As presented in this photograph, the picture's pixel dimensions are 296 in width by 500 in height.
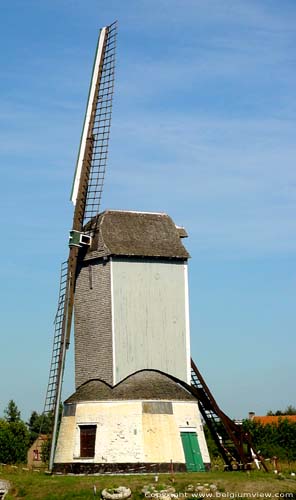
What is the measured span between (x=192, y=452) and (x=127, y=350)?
4.93 metres

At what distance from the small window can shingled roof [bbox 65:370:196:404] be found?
46.0 inches

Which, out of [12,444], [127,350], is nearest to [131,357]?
[127,350]

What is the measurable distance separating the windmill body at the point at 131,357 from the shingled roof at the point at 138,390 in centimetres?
4

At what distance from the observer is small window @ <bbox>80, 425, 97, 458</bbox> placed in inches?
1613

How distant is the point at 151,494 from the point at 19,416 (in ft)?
149

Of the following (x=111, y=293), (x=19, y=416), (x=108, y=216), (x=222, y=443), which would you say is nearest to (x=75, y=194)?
(x=108, y=216)

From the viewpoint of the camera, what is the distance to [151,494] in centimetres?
3631

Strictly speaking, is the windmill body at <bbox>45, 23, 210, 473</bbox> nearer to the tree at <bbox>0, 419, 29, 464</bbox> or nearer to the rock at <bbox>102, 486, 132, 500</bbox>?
the rock at <bbox>102, 486, 132, 500</bbox>

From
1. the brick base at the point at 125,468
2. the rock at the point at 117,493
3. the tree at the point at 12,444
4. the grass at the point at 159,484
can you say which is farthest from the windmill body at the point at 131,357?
the tree at the point at 12,444

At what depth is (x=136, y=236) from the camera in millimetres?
43719

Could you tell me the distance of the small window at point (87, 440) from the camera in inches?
1613

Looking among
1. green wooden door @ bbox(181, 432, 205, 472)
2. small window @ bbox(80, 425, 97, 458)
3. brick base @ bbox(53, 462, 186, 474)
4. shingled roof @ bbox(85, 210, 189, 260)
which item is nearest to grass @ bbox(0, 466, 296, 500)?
brick base @ bbox(53, 462, 186, 474)

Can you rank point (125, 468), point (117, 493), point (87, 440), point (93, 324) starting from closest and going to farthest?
1. point (117, 493)
2. point (125, 468)
3. point (87, 440)
4. point (93, 324)

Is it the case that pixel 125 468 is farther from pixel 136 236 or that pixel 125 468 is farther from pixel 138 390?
pixel 136 236
